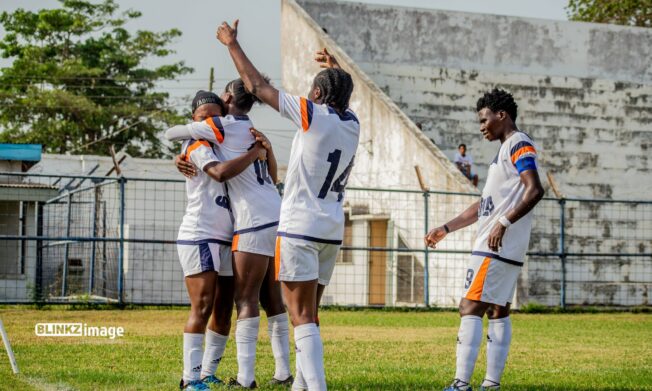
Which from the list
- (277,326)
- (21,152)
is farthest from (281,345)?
(21,152)

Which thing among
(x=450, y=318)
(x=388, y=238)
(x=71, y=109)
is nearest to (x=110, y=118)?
(x=71, y=109)

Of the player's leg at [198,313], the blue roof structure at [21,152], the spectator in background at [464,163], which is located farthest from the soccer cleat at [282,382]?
the blue roof structure at [21,152]

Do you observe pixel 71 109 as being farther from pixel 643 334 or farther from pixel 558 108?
pixel 643 334

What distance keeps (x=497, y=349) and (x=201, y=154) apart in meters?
2.61

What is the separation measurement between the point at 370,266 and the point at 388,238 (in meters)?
0.73

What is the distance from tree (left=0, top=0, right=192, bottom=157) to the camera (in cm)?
4597

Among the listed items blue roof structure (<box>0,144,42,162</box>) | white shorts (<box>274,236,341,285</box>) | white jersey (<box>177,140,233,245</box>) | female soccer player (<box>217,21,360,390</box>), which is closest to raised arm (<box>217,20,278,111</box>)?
female soccer player (<box>217,21,360,390</box>)

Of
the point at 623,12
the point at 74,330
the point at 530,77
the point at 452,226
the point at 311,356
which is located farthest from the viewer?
the point at 623,12

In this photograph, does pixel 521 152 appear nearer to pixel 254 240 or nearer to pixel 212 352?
pixel 254 240

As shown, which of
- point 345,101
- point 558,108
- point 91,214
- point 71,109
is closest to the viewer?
point 345,101

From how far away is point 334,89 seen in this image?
664cm

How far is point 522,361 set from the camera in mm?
10328

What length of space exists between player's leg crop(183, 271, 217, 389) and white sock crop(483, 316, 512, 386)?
210cm

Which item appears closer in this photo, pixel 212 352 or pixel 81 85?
pixel 212 352
